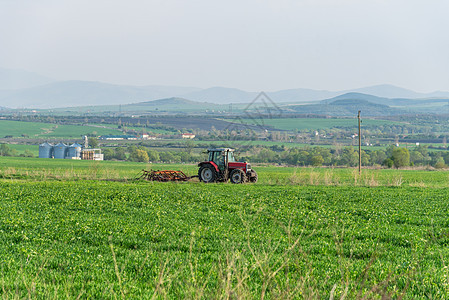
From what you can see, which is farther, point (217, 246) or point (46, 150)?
point (46, 150)

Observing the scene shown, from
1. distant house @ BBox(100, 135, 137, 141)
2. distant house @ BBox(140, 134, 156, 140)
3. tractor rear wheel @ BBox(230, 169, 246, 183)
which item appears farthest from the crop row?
distant house @ BBox(100, 135, 137, 141)

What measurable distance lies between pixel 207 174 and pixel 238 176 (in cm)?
261

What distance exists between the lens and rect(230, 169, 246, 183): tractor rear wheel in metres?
37.5

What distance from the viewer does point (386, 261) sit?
11398 mm

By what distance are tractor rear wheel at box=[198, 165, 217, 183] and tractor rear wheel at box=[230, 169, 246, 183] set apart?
55.7 inches

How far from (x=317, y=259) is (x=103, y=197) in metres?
15.7

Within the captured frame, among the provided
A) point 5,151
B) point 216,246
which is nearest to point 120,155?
point 5,151

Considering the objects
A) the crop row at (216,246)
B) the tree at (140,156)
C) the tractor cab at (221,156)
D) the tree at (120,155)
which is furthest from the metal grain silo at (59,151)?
the crop row at (216,246)

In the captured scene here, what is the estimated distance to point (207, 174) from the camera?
3869cm

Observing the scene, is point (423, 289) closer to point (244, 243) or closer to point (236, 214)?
point (244, 243)

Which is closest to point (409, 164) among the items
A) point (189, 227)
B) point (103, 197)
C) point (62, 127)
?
point (103, 197)

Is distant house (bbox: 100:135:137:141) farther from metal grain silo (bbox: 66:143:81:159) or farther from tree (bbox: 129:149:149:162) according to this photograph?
tree (bbox: 129:149:149:162)

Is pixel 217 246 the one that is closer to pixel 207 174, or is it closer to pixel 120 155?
pixel 207 174

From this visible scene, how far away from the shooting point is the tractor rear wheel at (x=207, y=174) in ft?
125
